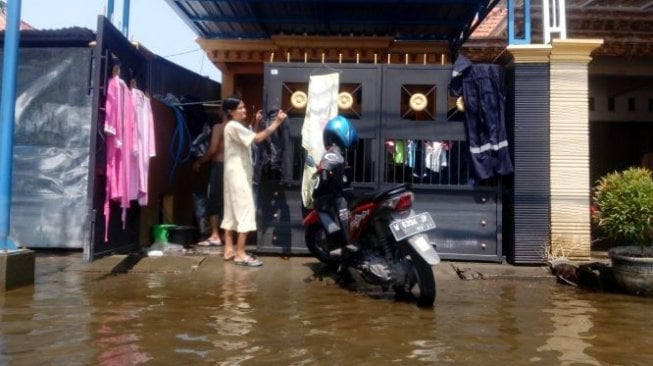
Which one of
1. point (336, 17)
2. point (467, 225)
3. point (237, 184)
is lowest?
point (467, 225)

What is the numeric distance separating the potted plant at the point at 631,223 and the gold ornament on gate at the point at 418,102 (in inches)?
87.2

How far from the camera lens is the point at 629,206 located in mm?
5562

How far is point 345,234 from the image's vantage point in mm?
5527

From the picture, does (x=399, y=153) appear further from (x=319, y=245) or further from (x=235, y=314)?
(x=235, y=314)

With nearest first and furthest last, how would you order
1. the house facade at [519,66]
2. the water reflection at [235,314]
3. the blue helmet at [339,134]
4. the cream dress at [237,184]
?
the water reflection at [235,314]
the blue helmet at [339,134]
the cream dress at [237,184]
the house facade at [519,66]

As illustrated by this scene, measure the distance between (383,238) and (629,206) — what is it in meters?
2.40

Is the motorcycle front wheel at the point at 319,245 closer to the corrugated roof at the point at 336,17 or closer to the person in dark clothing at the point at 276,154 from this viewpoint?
the person in dark clothing at the point at 276,154

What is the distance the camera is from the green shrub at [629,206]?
551cm

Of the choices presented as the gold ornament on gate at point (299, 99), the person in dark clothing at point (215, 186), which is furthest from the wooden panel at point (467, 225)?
the person in dark clothing at point (215, 186)

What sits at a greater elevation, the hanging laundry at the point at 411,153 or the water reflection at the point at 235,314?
the hanging laundry at the point at 411,153

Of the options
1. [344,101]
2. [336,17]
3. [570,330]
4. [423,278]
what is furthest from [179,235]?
[570,330]

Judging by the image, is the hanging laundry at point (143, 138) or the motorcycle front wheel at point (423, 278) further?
the hanging laundry at point (143, 138)

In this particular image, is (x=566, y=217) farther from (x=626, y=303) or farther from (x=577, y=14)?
(x=577, y=14)

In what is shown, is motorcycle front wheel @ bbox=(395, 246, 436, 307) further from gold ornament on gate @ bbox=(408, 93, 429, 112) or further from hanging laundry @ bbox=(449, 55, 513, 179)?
gold ornament on gate @ bbox=(408, 93, 429, 112)
